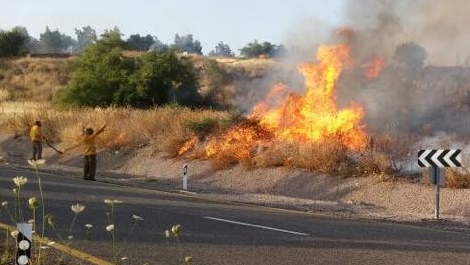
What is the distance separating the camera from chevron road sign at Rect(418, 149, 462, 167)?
1599cm

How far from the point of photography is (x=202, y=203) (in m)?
15.4

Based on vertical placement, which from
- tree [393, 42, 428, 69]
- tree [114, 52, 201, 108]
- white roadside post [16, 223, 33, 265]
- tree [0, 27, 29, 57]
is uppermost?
tree [0, 27, 29, 57]

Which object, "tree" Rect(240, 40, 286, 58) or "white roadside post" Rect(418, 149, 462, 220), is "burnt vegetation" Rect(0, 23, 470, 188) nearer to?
"white roadside post" Rect(418, 149, 462, 220)

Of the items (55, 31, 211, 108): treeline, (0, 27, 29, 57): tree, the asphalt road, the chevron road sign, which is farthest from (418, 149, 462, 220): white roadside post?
(0, 27, 29, 57): tree

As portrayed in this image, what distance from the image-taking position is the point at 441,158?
16094 mm

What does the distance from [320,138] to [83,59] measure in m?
28.7

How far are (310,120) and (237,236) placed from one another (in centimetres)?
1388

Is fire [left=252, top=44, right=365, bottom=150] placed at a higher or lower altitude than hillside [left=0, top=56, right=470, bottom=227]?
higher

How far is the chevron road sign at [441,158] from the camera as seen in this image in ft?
52.5

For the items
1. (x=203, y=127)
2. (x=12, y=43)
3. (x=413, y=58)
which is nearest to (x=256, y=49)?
(x=12, y=43)

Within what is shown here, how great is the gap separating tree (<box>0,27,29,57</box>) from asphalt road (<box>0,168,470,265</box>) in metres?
73.2

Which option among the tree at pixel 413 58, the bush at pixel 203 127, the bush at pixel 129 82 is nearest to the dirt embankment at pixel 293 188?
the bush at pixel 203 127

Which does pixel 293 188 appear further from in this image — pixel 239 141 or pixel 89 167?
pixel 89 167

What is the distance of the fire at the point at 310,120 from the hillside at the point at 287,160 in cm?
68
